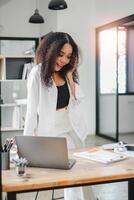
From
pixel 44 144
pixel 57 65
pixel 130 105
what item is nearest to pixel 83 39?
pixel 130 105

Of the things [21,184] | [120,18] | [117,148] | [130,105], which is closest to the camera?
[21,184]

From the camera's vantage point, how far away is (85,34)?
714cm

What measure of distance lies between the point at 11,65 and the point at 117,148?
6416 millimetres

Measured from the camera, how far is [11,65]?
27.6 feet

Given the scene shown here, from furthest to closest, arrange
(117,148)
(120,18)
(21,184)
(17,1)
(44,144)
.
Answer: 1. (17,1)
2. (120,18)
3. (117,148)
4. (44,144)
5. (21,184)

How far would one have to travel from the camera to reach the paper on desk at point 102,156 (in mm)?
2008

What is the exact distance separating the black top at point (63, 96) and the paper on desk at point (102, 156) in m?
0.37

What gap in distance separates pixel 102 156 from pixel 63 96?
1.72ft

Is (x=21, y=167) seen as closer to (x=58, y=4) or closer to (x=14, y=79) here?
(x=58, y=4)

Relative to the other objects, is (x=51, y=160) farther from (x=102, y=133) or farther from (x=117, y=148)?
(x=102, y=133)

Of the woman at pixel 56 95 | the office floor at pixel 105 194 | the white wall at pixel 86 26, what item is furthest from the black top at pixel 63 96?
the white wall at pixel 86 26

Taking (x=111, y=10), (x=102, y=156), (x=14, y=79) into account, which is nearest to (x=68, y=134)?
(x=102, y=156)

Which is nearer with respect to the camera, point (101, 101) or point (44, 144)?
point (44, 144)

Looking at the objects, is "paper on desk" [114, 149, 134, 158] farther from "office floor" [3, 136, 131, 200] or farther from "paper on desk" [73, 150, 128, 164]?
"office floor" [3, 136, 131, 200]
